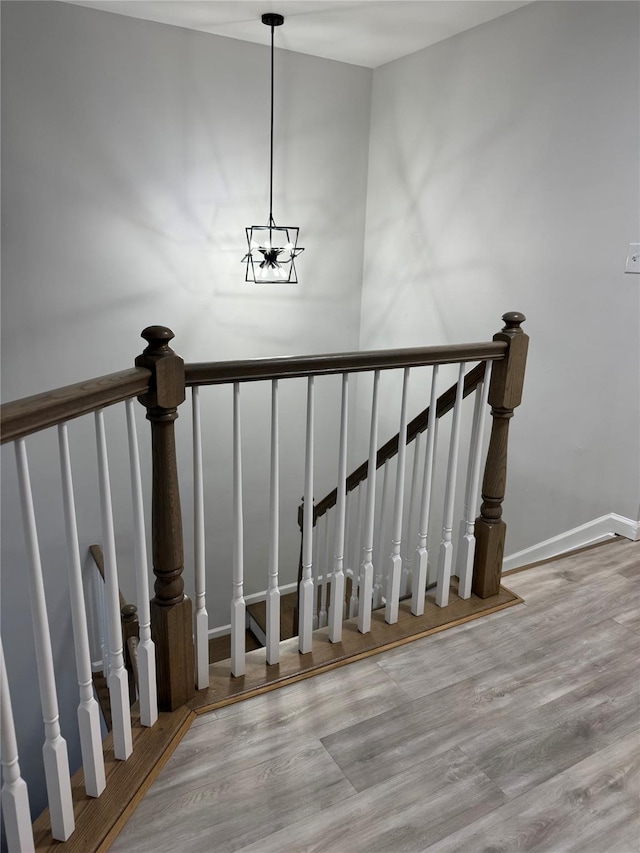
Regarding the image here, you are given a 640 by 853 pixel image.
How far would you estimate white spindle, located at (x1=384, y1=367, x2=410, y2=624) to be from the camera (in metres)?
1.92

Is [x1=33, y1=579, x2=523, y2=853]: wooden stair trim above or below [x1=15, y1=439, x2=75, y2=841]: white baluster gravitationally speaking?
below

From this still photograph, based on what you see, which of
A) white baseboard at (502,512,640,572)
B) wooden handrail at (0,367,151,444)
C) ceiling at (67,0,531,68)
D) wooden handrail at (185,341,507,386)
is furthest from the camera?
ceiling at (67,0,531,68)

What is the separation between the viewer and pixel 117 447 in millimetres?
3828

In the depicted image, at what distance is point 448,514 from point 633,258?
A: 145 centimetres

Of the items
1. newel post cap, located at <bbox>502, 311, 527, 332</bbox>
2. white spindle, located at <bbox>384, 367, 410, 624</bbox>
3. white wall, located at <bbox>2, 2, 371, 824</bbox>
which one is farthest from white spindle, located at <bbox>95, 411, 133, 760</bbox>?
white wall, located at <bbox>2, 2, 371, 824</bbox>

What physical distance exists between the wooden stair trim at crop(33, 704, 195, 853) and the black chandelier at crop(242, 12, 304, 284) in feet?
8.91

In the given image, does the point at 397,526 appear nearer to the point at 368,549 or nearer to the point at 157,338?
the point at 368,549

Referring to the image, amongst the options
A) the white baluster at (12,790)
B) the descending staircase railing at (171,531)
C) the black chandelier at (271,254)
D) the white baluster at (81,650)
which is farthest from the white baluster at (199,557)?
the black chandelier at (271,254)

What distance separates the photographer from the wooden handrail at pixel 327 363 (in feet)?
5.05

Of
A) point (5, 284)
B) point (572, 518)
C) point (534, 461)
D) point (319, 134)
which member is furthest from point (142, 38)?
point (572, 518)

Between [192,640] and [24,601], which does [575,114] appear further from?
[24,601]

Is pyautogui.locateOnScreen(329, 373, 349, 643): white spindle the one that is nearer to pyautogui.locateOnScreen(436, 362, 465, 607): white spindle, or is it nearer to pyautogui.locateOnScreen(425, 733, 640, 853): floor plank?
pyautogui.locateOnScreen(436, 362, 465, 607): white spindle

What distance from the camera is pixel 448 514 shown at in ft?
6.95

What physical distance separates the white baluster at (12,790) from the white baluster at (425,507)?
1.26 metres
